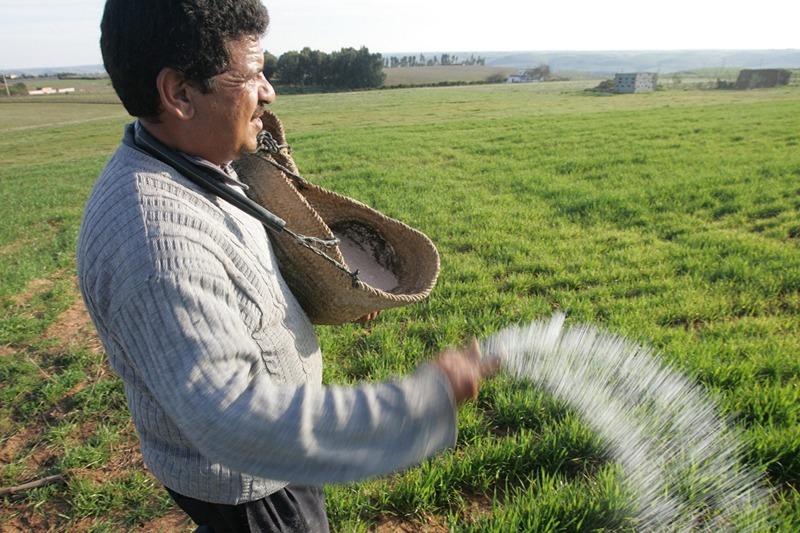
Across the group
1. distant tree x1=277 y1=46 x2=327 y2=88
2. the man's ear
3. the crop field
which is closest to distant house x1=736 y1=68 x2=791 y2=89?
distant tree x1=277 y1=46 x2=327 y2=88

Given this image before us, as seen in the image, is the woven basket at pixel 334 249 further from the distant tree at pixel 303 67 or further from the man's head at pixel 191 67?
the distant tree at pixel 303 67

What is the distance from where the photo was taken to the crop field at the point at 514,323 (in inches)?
94.6

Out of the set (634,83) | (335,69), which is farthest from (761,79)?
(335,69)

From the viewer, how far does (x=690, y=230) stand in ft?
19.0

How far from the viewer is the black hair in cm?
102

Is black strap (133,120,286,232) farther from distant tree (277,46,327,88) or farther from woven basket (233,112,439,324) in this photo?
distant tree (277,46,327,88)

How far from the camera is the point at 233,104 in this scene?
1187mm

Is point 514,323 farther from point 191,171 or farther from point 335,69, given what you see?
point 335,69

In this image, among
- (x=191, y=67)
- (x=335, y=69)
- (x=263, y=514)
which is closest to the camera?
(x=191, y=67)

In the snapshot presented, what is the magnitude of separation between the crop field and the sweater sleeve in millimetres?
1357

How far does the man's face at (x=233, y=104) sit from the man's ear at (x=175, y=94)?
0.02 m

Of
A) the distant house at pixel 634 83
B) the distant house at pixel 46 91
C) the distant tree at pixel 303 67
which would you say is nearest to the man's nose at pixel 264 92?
the distant house at pixel 634 83

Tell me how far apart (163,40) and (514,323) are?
3236 mm

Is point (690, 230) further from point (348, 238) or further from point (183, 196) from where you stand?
point (183, 196)
